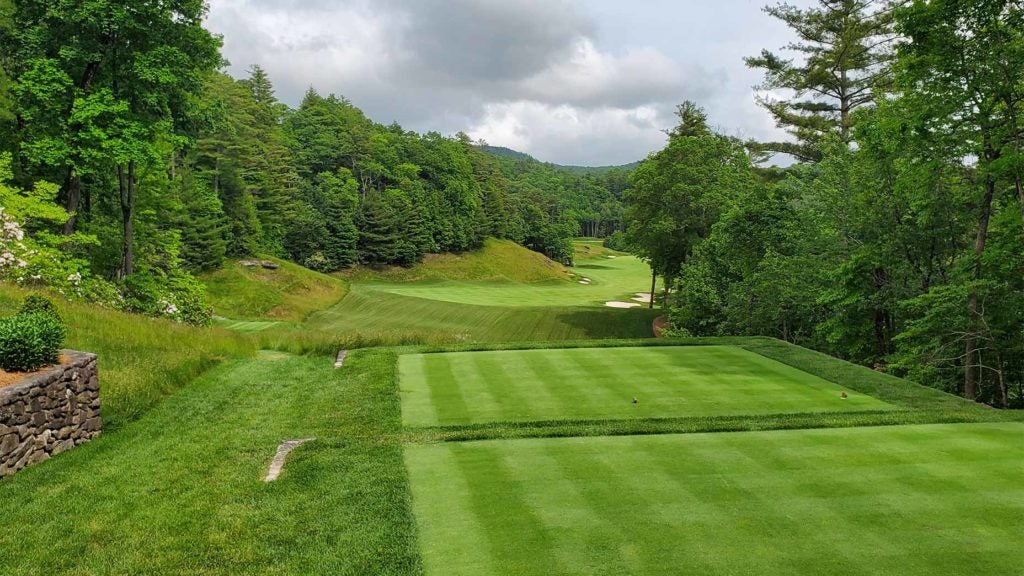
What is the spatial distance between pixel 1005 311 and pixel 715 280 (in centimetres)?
1545

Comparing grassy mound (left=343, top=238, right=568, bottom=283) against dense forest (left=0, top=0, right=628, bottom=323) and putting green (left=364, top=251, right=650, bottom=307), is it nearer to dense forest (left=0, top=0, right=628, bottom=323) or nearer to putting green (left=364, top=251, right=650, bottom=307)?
putting green (left=364, top=251, right=650, bottom=307)

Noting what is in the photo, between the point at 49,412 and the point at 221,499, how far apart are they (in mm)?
3640

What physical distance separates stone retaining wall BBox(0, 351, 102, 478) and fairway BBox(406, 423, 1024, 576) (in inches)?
215

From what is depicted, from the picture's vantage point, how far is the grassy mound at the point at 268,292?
4306cm

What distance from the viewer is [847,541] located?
5.64 meters

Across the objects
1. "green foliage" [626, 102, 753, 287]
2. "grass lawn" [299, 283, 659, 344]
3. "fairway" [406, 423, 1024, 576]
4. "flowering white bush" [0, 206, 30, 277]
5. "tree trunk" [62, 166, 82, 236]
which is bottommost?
"grass lawn" [299, 283, 659, 344]

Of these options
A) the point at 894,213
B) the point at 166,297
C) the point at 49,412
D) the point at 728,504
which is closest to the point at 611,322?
the point at 894,213

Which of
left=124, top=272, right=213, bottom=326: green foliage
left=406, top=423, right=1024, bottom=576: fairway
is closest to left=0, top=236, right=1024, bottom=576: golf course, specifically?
left=406, top=423, right=1024, bottom=576: fairway

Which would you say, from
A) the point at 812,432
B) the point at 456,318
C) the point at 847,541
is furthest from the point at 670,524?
the point at 456,318

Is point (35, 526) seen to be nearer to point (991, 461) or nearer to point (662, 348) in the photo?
point (991, 461)

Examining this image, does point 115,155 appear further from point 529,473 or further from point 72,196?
point 529,473

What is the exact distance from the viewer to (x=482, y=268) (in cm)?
7706

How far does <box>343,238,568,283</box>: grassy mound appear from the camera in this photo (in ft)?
230

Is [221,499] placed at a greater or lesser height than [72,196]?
lesser
